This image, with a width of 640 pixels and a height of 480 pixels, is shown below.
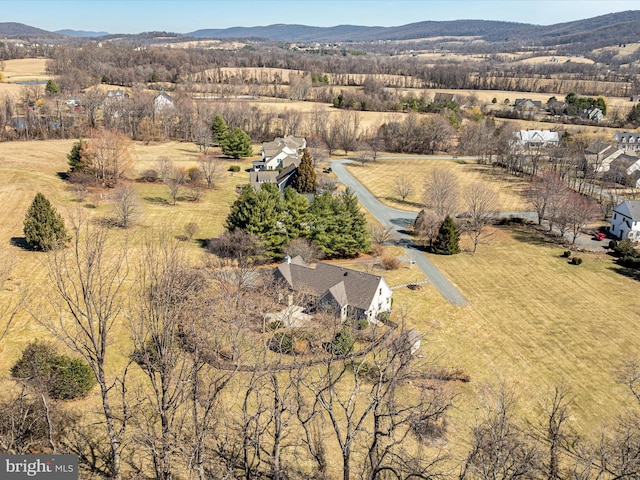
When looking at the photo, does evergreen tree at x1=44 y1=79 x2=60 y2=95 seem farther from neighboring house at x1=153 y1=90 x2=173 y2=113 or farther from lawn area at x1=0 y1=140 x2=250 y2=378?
lawn area at x1=0 y1=140 x2=250 y2=378

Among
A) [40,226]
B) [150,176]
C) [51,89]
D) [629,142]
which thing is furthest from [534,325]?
[51,89]

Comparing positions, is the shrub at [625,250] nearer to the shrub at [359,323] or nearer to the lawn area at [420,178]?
the lawn area at [420,178]

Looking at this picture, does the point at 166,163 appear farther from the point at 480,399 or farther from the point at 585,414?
the point at 585,414

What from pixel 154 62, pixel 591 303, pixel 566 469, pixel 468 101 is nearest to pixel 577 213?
pixel 591 303

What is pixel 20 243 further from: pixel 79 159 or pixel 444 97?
pixel 444 97

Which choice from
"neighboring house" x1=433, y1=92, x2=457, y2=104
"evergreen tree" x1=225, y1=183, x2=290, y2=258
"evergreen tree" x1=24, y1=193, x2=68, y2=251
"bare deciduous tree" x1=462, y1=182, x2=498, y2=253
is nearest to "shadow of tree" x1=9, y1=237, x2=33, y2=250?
"evergreen tree" x1=24, y1=193, x2=68, y2=251

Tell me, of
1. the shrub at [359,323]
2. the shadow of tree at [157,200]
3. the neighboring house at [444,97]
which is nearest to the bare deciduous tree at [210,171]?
the shadow of tree at [157,200]
